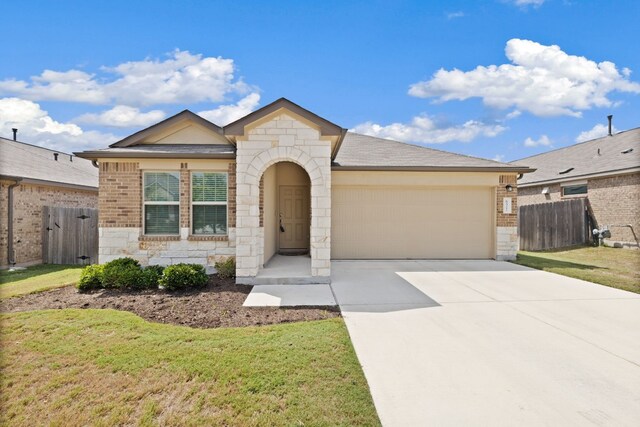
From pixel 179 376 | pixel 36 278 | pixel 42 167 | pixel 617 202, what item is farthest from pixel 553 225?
pixel 42 167

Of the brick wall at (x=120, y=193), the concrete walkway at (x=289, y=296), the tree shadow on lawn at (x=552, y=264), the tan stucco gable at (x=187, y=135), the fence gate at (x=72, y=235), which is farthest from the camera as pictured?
the fence gate at (x=72, y=235)

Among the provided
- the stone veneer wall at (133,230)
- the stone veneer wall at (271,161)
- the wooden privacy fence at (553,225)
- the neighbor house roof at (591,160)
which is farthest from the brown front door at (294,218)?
the neighbor house roof at (591,160)

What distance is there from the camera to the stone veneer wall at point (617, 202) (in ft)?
43.1

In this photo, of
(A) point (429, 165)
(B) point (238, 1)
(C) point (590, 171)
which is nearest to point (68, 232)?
(B) point (238, 1)

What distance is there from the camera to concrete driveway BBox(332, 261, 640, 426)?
2902 millimetres

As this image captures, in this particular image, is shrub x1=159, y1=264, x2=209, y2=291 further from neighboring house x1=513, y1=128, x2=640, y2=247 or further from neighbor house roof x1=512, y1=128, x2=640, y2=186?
neighbor house roof x1=512, y1=128, x2=640, y2=186

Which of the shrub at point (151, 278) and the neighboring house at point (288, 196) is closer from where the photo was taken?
the shrub at point (151, 278)

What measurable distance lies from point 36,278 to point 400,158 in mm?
10930

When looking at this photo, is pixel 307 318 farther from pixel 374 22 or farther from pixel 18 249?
pixel 18 249

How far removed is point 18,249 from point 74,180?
12.2 feet

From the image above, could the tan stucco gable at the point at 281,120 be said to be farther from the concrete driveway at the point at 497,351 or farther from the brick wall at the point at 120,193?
the concrete driveway at the point at 497,351

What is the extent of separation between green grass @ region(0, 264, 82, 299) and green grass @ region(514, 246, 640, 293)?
12531mm

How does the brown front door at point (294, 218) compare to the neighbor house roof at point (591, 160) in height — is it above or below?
below

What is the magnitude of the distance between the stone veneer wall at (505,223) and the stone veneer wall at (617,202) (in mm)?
6745
